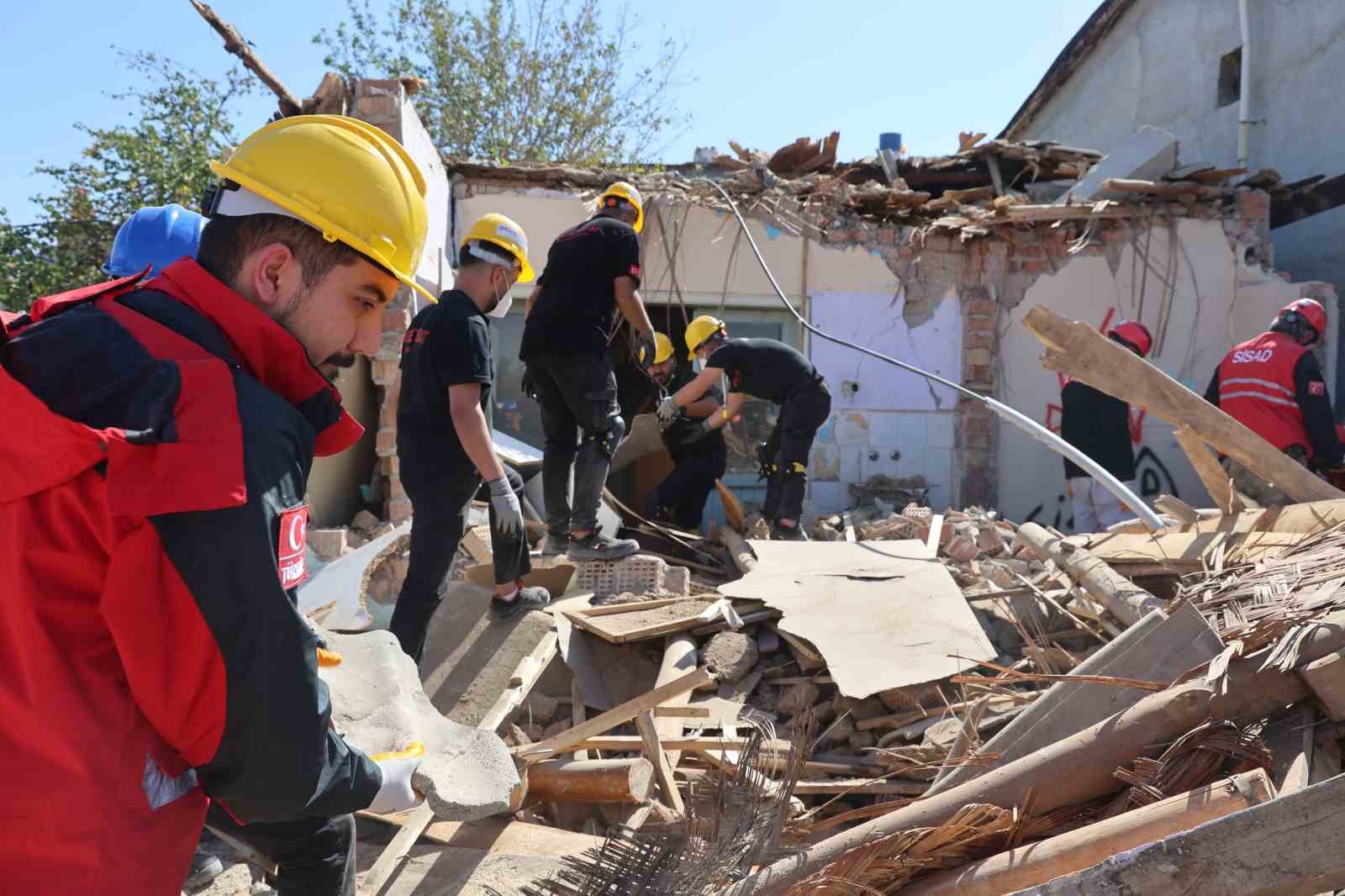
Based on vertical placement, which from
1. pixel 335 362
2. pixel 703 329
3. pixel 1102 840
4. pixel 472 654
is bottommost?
pixel 472 654

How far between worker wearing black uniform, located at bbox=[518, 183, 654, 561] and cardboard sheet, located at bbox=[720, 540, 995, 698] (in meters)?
0.85

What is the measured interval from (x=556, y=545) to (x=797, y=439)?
7.93 feet

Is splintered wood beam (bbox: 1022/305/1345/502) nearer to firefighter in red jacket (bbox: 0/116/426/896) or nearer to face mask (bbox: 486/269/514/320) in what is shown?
face mask (bbox: 486/269/514/320)

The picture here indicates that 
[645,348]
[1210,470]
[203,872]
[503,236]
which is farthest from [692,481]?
[203,872]

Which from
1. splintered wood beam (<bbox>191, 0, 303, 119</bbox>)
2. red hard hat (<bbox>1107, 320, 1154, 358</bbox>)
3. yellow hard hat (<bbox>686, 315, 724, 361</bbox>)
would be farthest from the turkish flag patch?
red hard hat (<bbox>1107, 320, 1154, 358</bbox>)

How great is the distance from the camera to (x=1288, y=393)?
5941 millimetres

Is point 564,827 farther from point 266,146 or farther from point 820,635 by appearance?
point 266,146

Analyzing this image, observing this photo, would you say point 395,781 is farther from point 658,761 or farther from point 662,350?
point 662,350

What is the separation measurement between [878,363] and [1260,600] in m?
6.04

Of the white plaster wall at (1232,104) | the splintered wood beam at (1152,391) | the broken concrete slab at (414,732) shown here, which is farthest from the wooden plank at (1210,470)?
the white plaster wall at (1232,104)

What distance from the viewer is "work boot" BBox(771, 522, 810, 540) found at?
6691 millimetres

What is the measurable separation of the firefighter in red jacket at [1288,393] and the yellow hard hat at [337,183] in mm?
5781

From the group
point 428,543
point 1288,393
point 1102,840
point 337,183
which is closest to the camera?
point 337,183

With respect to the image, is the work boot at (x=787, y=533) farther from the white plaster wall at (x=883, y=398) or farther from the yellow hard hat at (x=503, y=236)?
the yellow hard hat at (x=503, y=236)
